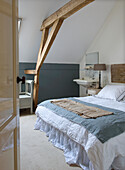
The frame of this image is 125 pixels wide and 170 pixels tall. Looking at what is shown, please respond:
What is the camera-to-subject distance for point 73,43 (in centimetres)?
489

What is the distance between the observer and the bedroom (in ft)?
13.3

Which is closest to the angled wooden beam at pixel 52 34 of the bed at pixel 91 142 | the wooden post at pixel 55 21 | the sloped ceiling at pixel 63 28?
the wooden post at pixel 55 21

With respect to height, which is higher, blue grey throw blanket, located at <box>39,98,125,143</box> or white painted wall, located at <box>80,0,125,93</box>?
white painted wall, located at <box>80,0,125,93</box>

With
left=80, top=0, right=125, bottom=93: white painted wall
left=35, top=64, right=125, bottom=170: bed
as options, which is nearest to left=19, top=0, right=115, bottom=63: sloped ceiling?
left=80, top=0, right=125, bottom=93: white painted wall

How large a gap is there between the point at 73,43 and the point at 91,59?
2.64 feet

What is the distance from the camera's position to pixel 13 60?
1040mm

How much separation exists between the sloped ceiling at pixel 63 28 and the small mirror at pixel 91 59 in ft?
0.92

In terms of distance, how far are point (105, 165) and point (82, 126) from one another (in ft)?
1.78

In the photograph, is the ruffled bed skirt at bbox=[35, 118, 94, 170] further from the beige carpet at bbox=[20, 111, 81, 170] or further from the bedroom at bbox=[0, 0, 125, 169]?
the bedroom at bbox=[0, 0, 125, 169]

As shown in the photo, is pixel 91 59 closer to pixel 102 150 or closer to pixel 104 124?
pixel 104 124

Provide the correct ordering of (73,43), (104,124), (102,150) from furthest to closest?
(73,43)
(104,124)
(102,150)

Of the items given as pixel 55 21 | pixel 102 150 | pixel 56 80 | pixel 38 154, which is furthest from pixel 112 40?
pixel 38 154

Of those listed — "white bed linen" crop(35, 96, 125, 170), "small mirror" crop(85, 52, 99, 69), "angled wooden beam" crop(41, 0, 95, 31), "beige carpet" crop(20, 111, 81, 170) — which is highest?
"angled wooden beam" crop(41, 0, 95, 31)

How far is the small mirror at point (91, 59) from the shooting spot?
16.2 feet
